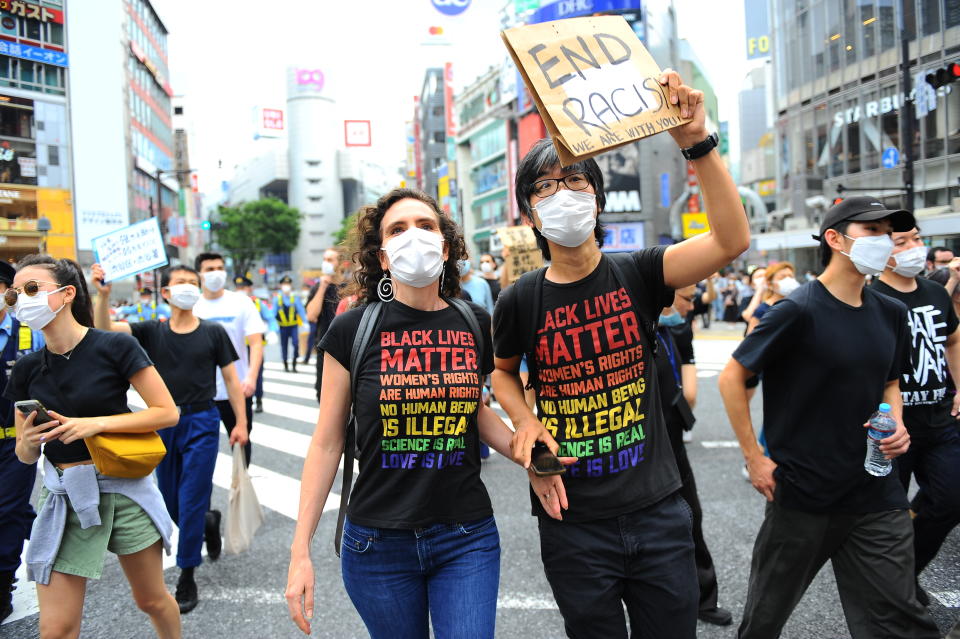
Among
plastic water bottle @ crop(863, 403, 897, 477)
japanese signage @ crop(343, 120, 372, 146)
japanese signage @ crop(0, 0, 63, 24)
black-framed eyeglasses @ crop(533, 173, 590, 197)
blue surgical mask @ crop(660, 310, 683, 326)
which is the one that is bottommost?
plastic water bottle @ crop(863, 403, 897, 477)

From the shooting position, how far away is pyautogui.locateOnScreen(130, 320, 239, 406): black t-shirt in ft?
15.1

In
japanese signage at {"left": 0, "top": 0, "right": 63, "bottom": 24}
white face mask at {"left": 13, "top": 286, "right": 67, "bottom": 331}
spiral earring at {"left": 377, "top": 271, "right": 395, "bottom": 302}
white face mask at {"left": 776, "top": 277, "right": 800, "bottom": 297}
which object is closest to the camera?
spiral earring at {"left": 377, "top": 271, "right": 395, "bottom": 302}

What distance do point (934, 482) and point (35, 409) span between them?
418cm

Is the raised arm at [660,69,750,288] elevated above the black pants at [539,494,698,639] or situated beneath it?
elevated above

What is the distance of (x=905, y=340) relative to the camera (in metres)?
2.93

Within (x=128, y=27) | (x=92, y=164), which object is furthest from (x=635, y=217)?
(x=128, y=27)

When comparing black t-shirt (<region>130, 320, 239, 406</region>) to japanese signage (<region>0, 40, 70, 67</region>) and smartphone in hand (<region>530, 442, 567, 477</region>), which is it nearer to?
smartphone in hand (<region>530, 442, 567, 477</region>)

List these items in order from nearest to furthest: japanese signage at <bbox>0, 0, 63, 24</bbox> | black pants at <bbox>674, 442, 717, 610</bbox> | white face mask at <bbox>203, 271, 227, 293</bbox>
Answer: black pants at <bbox>674, 442, 717, 610</bbox> < white face mask at <bbox>203, 271, 227, 293</bbox> < japanese signage at <bbox>0, 0, 63, 24</bbox>

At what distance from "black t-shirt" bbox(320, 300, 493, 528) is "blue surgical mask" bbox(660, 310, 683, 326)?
2251 mm

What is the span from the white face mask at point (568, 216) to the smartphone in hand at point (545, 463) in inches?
26.2

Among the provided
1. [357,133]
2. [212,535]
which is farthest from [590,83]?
[357,133]

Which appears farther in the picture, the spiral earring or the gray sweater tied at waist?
the gray sweater tied at waist

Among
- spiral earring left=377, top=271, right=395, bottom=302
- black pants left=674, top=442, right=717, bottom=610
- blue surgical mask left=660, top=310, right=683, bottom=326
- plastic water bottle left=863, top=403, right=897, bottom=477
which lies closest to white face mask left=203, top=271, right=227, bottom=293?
blue surgical mask left=660, top=310, right=683, bottom=326

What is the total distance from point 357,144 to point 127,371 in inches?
4024
